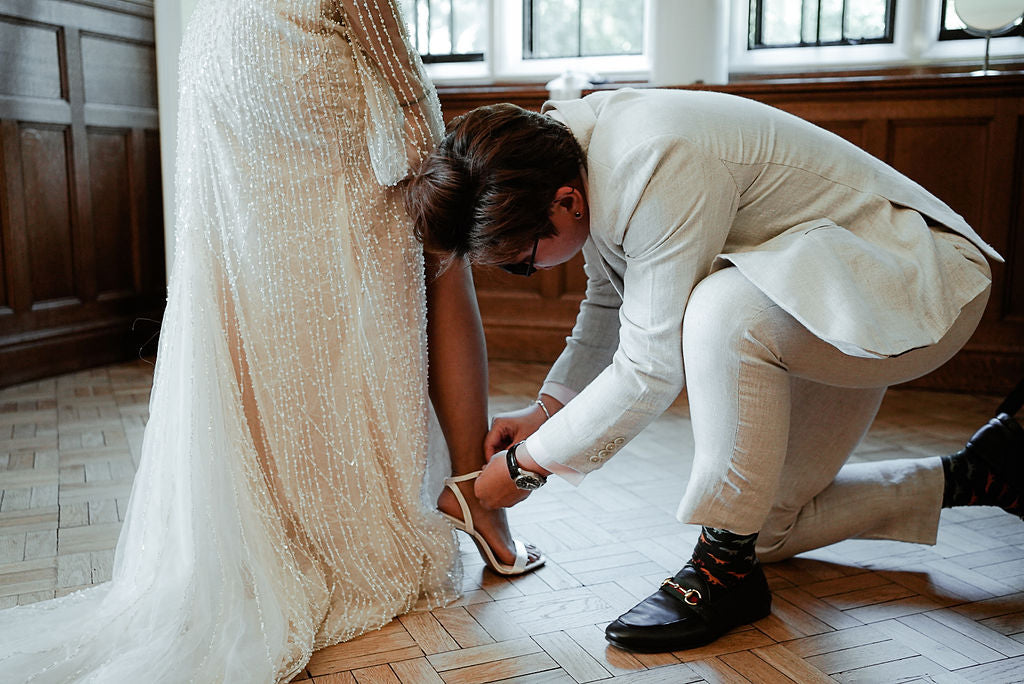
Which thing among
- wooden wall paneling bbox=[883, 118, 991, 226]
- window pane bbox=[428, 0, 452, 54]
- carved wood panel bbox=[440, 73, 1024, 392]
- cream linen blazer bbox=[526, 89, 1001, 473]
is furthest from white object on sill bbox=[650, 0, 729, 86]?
cream linen blazer bbox=[526, 89, 1001, 473]

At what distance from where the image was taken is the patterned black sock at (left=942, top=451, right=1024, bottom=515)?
1.67 meters

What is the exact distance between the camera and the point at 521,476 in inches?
60.2

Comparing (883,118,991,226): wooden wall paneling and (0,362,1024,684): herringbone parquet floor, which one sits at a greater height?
(883,118,991,226): wooden wall paneling

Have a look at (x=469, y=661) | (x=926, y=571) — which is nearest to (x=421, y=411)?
(x=469, y=661)

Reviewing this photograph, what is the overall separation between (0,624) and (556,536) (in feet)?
3.21

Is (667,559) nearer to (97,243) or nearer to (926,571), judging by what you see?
(926,571)

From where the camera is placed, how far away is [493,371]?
3662 mm

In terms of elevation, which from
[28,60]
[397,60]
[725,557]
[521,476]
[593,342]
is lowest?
[725,557]

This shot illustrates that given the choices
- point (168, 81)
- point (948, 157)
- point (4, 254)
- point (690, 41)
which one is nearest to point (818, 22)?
point (690, 41)

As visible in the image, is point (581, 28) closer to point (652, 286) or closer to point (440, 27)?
point (440, 27)

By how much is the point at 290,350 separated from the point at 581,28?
10.5 feet

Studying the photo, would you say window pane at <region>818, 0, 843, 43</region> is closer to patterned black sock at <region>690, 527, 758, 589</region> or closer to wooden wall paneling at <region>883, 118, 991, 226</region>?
wooden wall paneling at <region>883, 118, 991, 226</region>

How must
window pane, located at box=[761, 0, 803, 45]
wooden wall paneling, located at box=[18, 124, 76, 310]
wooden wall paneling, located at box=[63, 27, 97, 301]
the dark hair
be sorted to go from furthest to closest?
window pane, located at box=[761, 0, 803, 45] → wooden wall paneling, located at box=[63, 27, 97, 301] → wooden wall paneling, located at box=[18, 124, 76, 310] → the dark hair

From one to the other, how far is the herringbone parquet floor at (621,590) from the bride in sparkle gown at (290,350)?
0.14m
